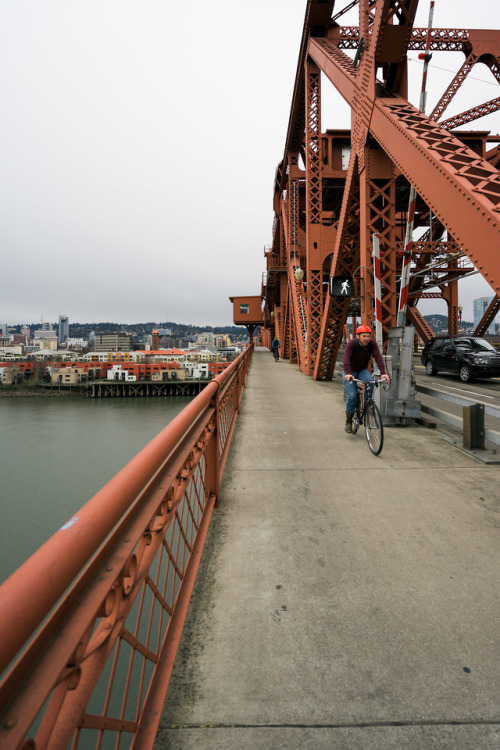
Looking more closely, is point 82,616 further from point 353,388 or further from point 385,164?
point 385,164

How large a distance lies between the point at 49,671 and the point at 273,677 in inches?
52.8

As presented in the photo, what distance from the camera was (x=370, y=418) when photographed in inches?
208

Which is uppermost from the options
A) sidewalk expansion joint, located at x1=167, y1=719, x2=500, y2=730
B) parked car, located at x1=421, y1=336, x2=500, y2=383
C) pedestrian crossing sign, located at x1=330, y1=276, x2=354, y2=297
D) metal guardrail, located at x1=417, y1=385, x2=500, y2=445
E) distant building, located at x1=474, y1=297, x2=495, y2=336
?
distant building, located at x1=474, y1=297, x2=495, y2=336

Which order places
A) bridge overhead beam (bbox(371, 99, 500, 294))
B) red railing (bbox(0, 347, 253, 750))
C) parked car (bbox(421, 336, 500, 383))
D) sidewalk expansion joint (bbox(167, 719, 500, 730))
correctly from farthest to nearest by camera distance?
parked car (bbox(421, 336, 500, 383))
bridge overhead beam (bbox(371, 99, 500, 294))
sidewalk expansion joint (bbox(167, 719, 500, 730))
red railing (bbox(0, 347, 253, 750))

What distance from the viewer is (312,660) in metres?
1.83

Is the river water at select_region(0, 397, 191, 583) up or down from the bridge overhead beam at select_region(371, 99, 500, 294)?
down

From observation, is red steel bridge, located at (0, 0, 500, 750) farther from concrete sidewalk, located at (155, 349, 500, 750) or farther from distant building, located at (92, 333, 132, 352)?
distant building, located at (92, 333, 132, 352)

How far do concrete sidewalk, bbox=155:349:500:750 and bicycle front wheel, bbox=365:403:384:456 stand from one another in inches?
29.2

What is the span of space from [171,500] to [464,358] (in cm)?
1473

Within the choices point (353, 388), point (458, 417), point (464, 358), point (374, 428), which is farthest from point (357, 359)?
point (464, 358)

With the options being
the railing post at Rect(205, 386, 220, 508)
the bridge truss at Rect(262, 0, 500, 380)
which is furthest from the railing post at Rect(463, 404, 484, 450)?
the railing post at Rect(205, 386, 220, 508)

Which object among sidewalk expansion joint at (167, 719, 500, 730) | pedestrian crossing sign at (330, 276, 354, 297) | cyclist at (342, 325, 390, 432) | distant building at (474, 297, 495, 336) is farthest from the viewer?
distant building at (474, 297, 495, 336)

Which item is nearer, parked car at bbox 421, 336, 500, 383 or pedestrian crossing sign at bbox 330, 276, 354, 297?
pedestrian crossing sign at bbox 330, 276, 354, 297

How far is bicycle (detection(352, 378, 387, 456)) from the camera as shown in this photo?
16.0 ft
